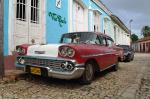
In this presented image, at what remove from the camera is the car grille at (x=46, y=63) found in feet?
20.5

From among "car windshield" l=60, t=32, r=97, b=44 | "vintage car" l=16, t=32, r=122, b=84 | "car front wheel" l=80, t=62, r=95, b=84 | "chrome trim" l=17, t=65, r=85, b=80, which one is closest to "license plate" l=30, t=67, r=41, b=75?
"vintage car" l=16, t=32, r=122, b=84

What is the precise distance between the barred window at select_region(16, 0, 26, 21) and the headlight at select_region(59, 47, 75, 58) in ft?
14.5

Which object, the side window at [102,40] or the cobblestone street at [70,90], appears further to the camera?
the side window at [102,40]

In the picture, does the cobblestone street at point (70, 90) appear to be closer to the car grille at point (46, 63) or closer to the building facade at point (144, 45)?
the car grille at point (46, 63)

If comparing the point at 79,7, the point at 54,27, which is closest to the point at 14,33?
the point at 54,27

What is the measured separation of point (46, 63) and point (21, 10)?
4.51m

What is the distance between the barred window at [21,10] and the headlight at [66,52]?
4420 mm

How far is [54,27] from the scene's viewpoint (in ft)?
40.8

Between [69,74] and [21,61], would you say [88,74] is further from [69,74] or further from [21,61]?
[21,61]

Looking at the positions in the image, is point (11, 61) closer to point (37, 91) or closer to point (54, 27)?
point (37, 91)

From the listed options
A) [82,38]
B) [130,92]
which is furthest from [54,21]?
[130,92]

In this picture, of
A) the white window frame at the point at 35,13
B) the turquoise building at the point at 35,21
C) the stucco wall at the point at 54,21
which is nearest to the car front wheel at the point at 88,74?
the turquoise building at the point at 35,21

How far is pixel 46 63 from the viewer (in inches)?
253

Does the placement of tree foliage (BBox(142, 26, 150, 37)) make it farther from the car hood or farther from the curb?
the car hood
